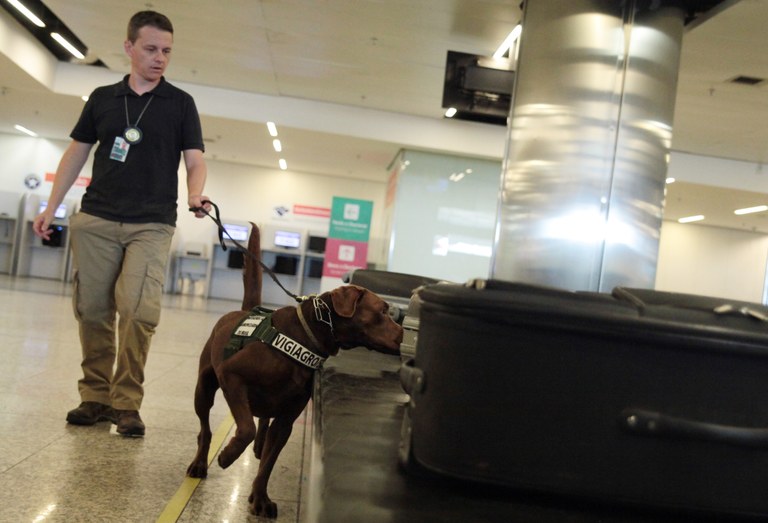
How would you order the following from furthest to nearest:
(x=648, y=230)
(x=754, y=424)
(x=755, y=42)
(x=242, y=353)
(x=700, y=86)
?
1. (x=700, y=86)
2. (x=755, y=42)
3. (x=648, y=230)
4. (x=242, y=353)
5. (x=754, y=424)

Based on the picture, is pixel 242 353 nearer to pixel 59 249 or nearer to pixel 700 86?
pixel 700 86

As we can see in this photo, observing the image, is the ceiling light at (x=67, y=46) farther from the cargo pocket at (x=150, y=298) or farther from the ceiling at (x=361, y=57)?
the cargo pocket at (x=150, y=298)

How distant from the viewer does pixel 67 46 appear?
1283cm

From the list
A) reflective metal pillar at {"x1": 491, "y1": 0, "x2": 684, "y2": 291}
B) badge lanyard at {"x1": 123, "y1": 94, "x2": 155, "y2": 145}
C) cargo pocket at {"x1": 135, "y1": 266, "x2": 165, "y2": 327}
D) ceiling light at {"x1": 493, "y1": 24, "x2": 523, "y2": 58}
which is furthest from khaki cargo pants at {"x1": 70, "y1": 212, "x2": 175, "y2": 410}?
ceiling light at {"x1": 493, "y1": 24, "x2": 523, "y2": 58}

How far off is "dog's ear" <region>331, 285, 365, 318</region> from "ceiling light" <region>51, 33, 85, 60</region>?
11.4 meters

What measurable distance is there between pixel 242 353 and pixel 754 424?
1.69 m

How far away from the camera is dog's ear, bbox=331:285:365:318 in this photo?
8.32 feet

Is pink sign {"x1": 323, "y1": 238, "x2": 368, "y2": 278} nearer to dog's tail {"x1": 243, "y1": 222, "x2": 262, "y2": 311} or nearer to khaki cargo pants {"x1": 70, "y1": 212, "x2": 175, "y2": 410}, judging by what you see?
khaki cargo pants {"x1": 70, "y1": 212, "x2": 175, "y2": 410}

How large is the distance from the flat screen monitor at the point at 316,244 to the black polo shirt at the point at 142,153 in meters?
18.6

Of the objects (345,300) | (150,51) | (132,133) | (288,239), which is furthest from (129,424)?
(288,239)

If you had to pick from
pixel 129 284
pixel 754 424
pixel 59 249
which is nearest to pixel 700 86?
pixel 129 284

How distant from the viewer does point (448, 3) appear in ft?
27.9

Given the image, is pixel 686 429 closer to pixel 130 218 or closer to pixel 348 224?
pixel 130 218

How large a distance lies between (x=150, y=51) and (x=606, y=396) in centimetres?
306
